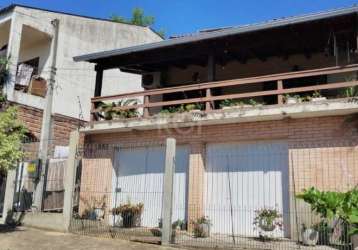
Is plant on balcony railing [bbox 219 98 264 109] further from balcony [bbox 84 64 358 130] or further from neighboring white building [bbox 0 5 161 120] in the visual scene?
neighboring white building [bbox 0 5 161 120]

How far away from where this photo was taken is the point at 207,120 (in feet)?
42.2

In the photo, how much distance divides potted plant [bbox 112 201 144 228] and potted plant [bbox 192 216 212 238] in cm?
184

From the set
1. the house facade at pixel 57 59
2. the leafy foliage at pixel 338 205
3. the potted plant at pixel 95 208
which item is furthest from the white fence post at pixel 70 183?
the leafy foliage at pixel 338 205

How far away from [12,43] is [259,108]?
10374mm

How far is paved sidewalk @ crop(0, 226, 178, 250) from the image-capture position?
10.2 m

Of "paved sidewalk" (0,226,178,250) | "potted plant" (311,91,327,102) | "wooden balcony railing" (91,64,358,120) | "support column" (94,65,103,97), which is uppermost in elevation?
"support column" (94,65,103,97)

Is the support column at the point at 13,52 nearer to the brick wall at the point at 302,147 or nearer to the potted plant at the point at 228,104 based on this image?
the brick wall at the point at 302,147

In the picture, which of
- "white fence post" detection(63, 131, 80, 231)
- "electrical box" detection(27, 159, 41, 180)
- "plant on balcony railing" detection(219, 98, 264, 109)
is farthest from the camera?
"electrical box" detection(27, 159, 41, 180)

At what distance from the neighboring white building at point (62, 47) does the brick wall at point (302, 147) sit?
7.15m

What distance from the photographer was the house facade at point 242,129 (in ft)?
38.0

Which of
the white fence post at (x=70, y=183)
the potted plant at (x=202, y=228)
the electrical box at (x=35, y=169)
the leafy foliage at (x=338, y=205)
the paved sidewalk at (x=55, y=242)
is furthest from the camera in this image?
the electrical box at (x=35, y=169)

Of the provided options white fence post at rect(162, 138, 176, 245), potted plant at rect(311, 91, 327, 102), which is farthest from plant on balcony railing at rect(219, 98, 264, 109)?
white fence post at rect(162, 138, 176, 245)

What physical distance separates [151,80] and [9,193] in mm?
6832

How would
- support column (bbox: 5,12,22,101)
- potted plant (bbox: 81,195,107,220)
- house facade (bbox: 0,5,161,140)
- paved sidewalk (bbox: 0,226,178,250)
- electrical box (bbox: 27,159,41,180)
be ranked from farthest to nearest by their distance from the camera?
house facade (bbox: 0,5,161,140) → support column (bbox: 5,12,22,101) → potted plant (bbox: 81,195,107,220) → electrical box (bbox: 27,159,41,180) → paved sidewalk (bbox: 0,226,178,250)
